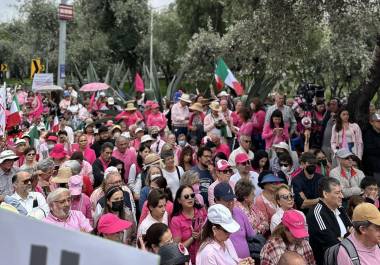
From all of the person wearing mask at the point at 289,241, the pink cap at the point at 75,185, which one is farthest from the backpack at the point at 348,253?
the pink cap at the point at 75,185

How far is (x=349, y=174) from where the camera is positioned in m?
7.05

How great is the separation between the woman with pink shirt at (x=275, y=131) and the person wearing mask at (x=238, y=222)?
402 centimetres

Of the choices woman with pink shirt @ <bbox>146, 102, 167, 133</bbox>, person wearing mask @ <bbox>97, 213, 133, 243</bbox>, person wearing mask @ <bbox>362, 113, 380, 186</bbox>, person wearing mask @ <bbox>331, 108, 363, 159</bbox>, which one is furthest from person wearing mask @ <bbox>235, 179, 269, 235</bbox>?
woman with pink shirt @ <bbox>146, 102, 167, 133</bbox>

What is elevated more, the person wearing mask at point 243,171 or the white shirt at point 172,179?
the person wearing mask at point 243,171

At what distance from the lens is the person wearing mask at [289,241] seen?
4531 mm

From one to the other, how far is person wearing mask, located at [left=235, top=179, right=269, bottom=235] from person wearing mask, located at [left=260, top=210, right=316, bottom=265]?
100 centimetres

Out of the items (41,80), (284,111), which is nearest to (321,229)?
(284,111)

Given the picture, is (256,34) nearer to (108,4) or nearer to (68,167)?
(68,167)

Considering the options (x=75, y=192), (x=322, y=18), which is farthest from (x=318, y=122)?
(x=75, y=192)

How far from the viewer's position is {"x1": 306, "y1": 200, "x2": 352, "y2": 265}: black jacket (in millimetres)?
4969

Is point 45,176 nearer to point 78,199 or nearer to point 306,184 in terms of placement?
point 78,199

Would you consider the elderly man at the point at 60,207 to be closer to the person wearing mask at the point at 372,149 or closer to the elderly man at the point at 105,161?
the elderly man at the point at 105,161

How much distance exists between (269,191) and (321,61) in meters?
21.7

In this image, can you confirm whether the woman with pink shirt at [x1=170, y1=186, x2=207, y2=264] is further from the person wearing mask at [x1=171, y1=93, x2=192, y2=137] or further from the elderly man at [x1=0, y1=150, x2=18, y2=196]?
the person wearing mask at [x1=171, y1=93, x2=192, y2=137]
